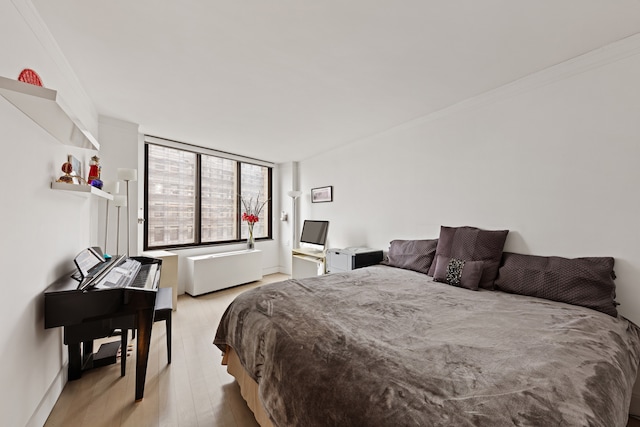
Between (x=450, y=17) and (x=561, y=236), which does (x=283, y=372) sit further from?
(x=561, y=236)

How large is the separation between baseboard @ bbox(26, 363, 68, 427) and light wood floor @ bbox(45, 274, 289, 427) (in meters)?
0.04

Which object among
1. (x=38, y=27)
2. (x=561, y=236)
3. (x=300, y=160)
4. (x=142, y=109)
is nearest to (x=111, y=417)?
(x=38, y=27)

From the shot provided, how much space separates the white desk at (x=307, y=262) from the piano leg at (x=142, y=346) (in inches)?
104

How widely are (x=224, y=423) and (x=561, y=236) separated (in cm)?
297

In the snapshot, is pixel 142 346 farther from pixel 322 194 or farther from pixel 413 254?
pixel 322 194

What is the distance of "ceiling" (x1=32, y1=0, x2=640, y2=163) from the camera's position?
1.51 metres

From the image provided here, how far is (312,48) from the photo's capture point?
6.08ft

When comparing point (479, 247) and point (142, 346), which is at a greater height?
point (479, 247)

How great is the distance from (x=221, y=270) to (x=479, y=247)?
12.7ft

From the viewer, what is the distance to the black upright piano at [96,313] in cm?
159

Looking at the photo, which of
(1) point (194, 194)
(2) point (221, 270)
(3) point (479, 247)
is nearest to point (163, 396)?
(2) point (221, 270)

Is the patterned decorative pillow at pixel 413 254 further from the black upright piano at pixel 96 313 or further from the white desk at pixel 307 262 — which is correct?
the black upright piano at pixel 96 313

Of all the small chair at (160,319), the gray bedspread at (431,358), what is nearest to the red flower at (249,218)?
the small chair at (160,319)

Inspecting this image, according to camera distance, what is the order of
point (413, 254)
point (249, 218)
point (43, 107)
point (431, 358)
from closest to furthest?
point (431, 358), point (43, 107), point (413, 254), point (249, 218)
